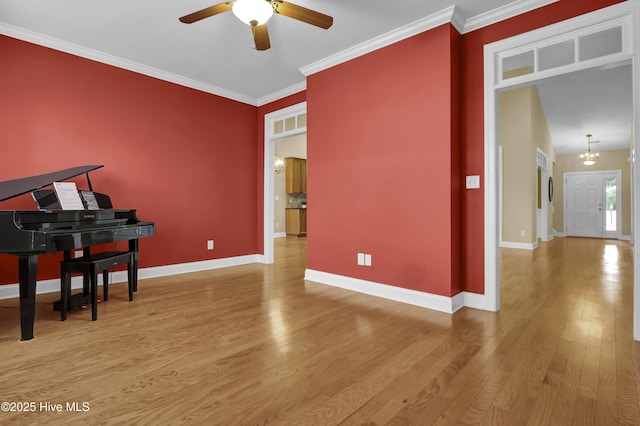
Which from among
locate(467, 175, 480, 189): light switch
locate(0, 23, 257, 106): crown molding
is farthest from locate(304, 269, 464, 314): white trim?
locate(0, 23, 257, 106): crown molding

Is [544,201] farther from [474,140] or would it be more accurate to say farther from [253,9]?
[253,9]

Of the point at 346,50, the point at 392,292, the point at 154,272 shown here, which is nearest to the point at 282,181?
the point at 154,272

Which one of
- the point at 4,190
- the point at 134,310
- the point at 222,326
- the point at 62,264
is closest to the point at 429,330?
the point at 222,326

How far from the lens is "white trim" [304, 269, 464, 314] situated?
2.90 metres

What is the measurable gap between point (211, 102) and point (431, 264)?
3.83m

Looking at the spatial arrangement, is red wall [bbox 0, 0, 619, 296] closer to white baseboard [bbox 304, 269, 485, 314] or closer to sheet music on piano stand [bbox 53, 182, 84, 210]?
white baseboard [bbox 304, 269, 485, 314]

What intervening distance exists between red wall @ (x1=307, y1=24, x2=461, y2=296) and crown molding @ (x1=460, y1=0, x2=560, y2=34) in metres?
0.21

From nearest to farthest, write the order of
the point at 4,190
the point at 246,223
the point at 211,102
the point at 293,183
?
the point at 4,190 → the point at 211,102 → the point at 246,223 → the point at 293,183

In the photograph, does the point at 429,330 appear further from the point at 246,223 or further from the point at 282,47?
the point at 246,223

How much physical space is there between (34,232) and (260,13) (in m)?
2.10

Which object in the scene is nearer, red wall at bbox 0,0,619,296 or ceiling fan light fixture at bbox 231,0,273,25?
ceiling fan light fixture at bbox 231,0,273,25

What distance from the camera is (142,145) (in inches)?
162

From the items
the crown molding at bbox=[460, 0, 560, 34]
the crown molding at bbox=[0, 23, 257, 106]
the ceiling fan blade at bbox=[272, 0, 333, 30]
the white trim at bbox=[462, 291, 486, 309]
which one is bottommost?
the white trim at bbox=[462, 291, 486, 309]

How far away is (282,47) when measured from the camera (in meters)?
3.55
